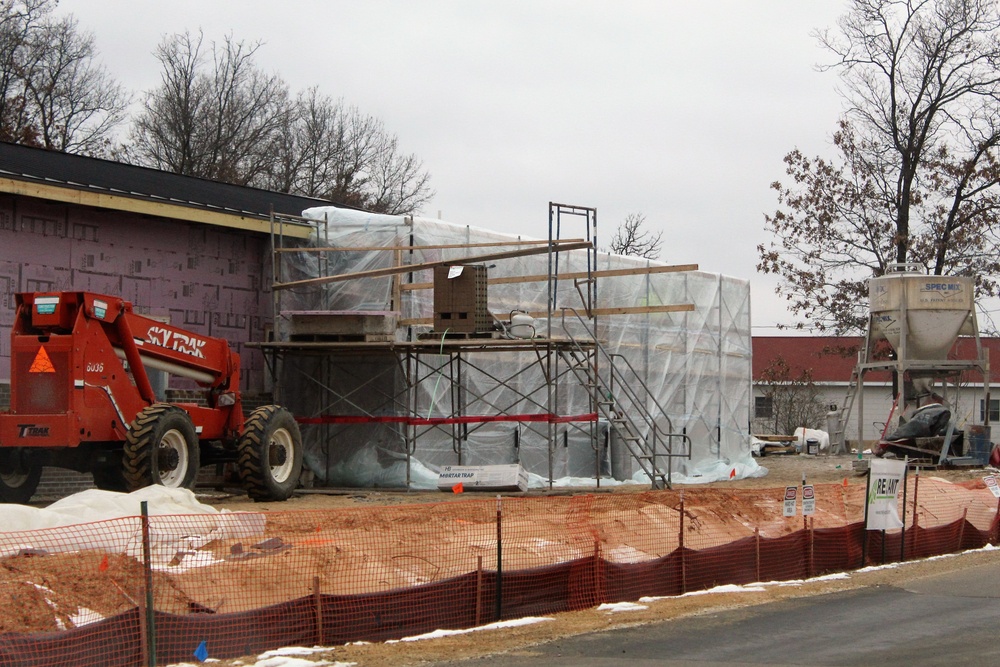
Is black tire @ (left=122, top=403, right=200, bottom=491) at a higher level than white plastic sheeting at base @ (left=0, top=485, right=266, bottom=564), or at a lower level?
higher

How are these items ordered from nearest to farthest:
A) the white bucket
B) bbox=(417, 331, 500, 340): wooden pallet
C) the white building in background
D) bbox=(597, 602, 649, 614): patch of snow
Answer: bbox=(597, 602, 649, 614): patch of snow, bbox=(417, 331, 500, 340): wooden pallet, the white bucket, the white building in background

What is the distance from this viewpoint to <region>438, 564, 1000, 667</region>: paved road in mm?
9039

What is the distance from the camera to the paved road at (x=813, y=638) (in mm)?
9039

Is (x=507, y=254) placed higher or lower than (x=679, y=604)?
higher

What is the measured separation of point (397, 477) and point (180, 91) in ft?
105

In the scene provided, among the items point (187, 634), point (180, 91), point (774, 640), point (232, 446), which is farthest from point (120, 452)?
point (180, 91)

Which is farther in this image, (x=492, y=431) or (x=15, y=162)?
(x=492, y=431)

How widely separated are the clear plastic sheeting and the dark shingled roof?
1.84m

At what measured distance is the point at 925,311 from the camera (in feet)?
89.9

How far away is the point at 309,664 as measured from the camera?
870cm

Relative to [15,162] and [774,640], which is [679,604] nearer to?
[774,640]


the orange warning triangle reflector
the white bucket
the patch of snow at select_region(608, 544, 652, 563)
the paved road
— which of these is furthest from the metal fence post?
the white bucket

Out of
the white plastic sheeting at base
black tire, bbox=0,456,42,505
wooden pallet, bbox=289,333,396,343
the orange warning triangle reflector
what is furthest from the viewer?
wooden pallet, bbox=289,333,396,343

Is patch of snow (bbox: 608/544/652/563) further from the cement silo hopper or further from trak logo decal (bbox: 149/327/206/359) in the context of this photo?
the cement silo hopper
